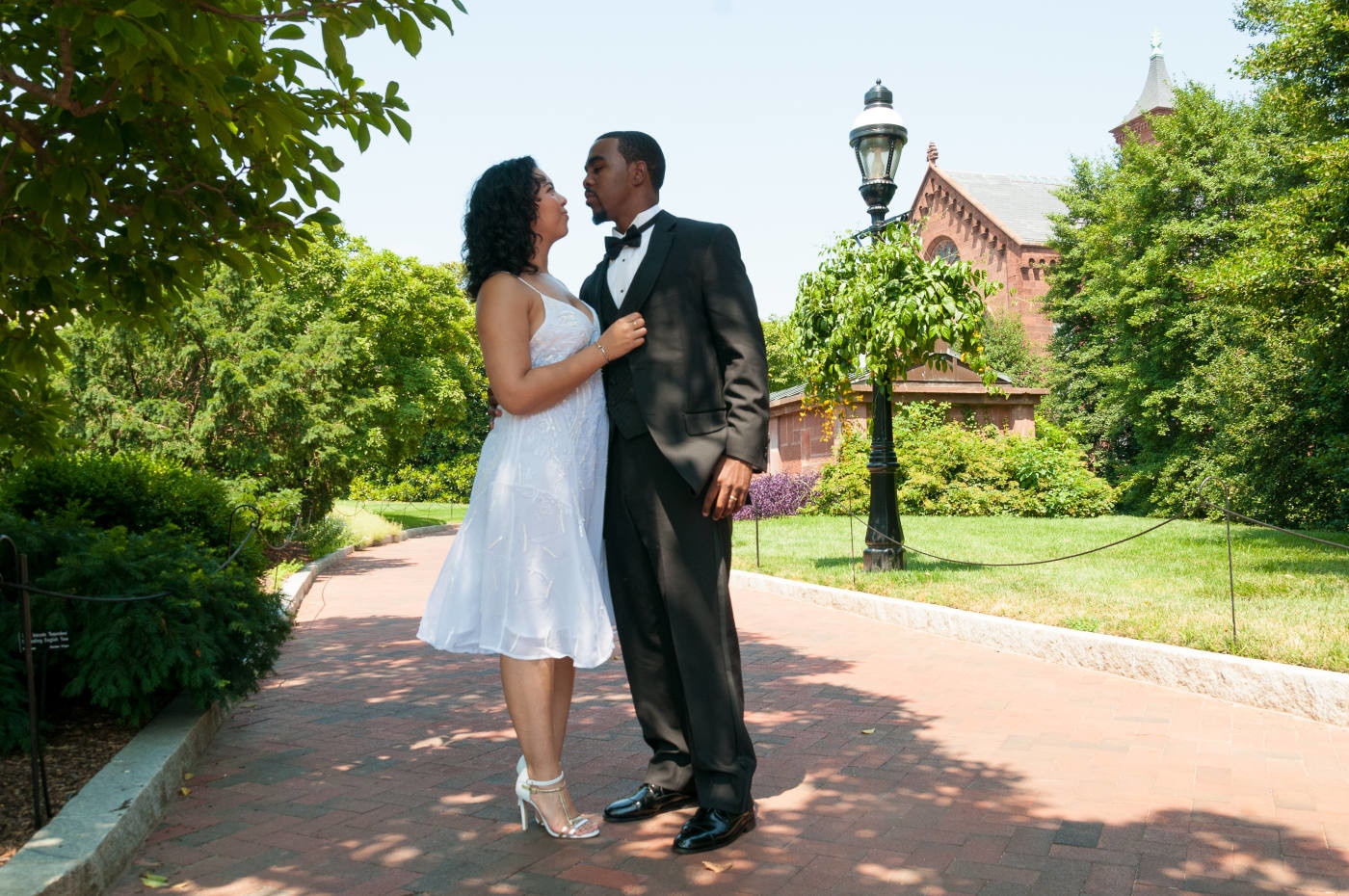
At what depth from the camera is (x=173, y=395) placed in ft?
45.5

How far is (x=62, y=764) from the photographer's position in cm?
387

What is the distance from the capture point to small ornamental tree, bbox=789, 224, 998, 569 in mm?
9688

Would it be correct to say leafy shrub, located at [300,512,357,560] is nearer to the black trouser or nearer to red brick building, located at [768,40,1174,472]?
red brick building, located at [768,40,1174,472]

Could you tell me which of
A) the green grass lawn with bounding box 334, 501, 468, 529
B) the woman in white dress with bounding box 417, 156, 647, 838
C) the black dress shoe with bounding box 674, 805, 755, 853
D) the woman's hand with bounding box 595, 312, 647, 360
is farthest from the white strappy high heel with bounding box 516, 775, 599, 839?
the green grass lawn with bounding box 334, 501, 468, 529

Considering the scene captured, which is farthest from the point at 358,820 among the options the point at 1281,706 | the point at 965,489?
the point at 965,489

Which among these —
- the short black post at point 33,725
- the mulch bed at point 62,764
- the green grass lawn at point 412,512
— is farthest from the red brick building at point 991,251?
the short black post at point 33,725

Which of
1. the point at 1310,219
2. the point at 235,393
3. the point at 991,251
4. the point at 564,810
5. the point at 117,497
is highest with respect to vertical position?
the point at 991,251

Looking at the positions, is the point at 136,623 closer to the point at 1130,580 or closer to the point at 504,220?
the point at 504,220

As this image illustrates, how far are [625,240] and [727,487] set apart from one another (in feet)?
3.18

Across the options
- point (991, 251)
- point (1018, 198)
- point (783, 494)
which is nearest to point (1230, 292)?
point (783, 494)

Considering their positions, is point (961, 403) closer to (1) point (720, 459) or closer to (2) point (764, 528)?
(2) point (764, 528)

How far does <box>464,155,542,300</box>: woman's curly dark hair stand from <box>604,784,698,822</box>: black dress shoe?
187cm

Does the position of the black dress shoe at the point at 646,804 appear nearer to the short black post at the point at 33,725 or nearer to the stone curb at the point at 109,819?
the stone curb at the point at 109,819

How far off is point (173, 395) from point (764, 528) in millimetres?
10189
